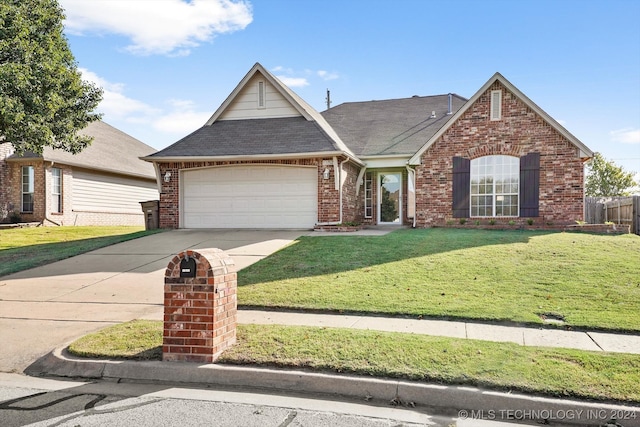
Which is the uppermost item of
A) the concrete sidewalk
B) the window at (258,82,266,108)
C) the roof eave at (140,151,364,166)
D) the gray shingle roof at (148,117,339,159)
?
the window at (258,82,266,108)

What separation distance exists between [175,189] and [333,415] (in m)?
14.6

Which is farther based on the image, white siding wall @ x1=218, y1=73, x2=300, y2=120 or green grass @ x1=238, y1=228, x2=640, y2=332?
white siding wall @ x1=218, y1=73, x2=300, y2=120

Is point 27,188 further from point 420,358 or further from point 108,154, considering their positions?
point 420,358

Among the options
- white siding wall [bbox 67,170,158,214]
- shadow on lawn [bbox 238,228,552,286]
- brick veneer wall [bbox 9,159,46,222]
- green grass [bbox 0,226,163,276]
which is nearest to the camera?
shadow on lawn [bbox 238,228,552,286]

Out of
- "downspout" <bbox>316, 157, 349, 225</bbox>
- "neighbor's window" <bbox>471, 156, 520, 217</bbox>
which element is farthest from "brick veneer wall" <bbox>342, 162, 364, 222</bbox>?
"neighbor's window" <bbox>471, 156, 520, 217</bbox>

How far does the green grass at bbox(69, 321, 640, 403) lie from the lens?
4344 mm

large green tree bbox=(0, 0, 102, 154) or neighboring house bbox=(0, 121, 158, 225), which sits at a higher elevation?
large green tree bbox=(0, 0, 102, 154)

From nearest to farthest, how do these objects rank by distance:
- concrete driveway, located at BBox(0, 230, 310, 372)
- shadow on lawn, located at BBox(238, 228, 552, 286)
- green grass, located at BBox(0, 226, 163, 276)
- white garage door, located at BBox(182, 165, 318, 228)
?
concrete driveway, located at BBox(0, 230, 310, 372) → shadow on lawn, located at BBox(238, 228, 552, 286) → green grass, located at BBox(0, 226, 163, 276) → white garage door, located at BBox(182, 165, 318, 228)

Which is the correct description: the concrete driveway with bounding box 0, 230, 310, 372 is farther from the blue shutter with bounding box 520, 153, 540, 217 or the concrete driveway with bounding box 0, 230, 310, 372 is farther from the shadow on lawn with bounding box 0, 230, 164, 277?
the blue shutter with bounding box 520, 153, 540, 217

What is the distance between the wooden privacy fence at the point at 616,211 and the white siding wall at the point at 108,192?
2197cm

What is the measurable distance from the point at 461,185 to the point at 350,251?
6948mm

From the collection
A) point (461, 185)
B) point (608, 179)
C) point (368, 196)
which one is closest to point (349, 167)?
point (368, 196)

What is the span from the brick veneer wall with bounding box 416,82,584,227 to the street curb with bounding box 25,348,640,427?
1275 cm

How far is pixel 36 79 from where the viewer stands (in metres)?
14.7
